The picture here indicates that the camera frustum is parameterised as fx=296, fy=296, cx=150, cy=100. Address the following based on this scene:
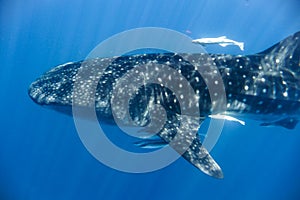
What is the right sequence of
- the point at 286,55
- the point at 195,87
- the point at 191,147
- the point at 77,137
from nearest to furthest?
the point at 191,147, the point at 195,87, the point at 286,55, the point at 77,137

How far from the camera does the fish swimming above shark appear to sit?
13.2 feet

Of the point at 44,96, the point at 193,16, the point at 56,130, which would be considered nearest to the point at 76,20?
the point at 193,16

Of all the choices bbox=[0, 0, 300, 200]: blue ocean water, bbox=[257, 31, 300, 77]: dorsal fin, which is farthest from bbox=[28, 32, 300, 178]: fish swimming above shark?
Answer: bbox=[0, 0, 300, 200]: blue ocean water

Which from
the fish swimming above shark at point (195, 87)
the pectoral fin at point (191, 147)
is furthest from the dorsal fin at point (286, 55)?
the pectoral fin at point (191, 147)

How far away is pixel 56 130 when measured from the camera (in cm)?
1381

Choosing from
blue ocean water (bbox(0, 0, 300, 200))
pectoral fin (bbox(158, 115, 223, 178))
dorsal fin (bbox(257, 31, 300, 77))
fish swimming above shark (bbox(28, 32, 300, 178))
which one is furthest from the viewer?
blue ocean water (bbox(0, 0, 300, 200))

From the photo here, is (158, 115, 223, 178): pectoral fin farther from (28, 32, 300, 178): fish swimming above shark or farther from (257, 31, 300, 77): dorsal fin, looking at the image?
(257, 31, 300, 77): dorsal fin

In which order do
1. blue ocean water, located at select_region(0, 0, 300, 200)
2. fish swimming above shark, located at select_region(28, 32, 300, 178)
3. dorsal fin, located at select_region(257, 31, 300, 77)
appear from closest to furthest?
fish swimming above shark, located at select_region(28, 32, 300, 178), dorsal fin, located at select_region(257, 31, 300, 77), blue ocean water, located at select_region(0, 0, 300, 200)

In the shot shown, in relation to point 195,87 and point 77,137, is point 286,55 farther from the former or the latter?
point 77,137

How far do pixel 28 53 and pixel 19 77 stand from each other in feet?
9.40

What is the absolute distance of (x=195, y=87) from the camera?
4.14 m

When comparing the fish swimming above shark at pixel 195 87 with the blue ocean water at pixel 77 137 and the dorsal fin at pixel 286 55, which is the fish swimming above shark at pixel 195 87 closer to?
the dorsal fin at pixel 286 55

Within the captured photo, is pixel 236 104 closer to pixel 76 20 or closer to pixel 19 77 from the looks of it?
pixel 19 77

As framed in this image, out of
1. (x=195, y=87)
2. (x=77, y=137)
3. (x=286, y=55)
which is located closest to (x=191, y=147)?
(x=195, y=87)
